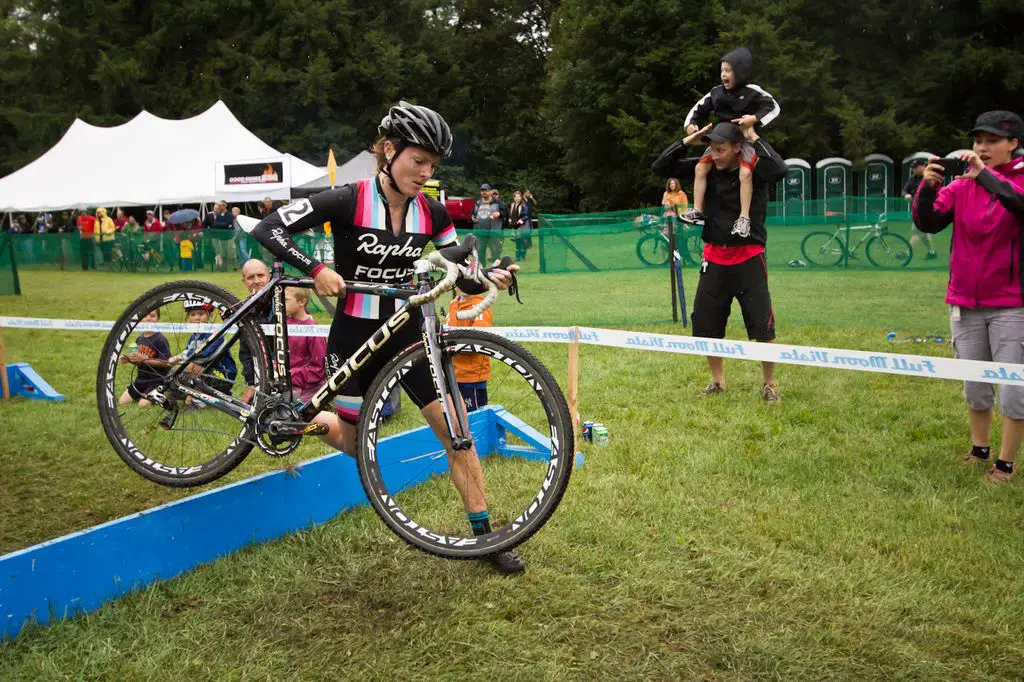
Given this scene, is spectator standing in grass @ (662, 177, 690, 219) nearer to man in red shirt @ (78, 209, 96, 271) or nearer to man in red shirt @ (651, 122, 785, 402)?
man in red shirt @ (651, 122, 785, 402)

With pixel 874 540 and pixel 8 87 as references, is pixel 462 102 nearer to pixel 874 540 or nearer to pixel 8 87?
pixel 8 87

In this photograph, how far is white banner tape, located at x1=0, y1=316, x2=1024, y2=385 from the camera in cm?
465

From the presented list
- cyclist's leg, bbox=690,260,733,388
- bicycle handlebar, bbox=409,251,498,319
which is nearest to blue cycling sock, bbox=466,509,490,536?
bicycle handlebar, bbox=409,251,498,319

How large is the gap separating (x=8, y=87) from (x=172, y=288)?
5581 centimetres

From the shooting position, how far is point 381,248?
420 centimetres

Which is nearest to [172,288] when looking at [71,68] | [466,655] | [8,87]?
[466,655]

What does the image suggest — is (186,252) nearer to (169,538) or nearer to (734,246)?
(734,246)

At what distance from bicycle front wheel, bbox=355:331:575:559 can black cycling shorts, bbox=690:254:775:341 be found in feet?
6.42

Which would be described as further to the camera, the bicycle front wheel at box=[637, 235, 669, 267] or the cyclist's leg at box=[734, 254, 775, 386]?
the bicycle front wheel at box=[637, 235, 669, 267]

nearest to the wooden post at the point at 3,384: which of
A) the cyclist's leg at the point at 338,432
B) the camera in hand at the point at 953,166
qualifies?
the cyclist's leg at the point at 338,432

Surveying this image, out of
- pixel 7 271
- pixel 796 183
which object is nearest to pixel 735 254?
pixel 7 271

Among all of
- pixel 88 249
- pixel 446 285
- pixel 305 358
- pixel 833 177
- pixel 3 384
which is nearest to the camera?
pixel 446 285

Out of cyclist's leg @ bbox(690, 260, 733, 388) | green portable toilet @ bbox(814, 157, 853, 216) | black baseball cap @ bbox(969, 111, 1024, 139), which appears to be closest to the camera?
black baseball cap @ bbox(969, 111, 1024, 139)

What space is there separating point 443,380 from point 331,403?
1181 millimetres
